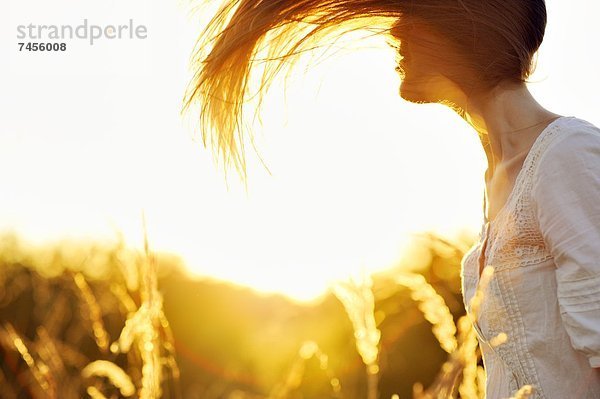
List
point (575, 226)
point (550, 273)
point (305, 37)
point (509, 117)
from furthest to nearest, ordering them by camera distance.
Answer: point (305, 37) → point (509, 117) → point (550, 273) → point (575, 226)

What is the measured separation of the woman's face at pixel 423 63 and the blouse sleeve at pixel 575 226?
38 centimetres

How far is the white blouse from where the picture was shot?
172cm

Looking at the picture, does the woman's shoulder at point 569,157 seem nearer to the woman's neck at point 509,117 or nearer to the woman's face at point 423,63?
the woman's neck at point 509,117

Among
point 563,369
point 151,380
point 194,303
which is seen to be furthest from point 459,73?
point 194,303

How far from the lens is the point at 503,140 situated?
6.86 feet

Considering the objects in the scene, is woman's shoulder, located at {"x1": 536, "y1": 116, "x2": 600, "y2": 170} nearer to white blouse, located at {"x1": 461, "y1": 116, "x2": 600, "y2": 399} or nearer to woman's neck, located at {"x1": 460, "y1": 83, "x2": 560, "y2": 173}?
white blouse, located at {"x1": 461, "y1": 116, "x2": 600, "y2": 399}

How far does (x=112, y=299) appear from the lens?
3.63 metres

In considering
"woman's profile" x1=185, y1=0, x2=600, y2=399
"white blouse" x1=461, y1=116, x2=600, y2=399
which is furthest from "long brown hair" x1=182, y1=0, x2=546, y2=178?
"white blouse" x1=461, y1=116, x2=600, y2=399

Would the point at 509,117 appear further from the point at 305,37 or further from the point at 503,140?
the point at 305,37

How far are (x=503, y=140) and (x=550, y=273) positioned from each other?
379mm

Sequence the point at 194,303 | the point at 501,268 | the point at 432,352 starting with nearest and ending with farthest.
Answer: the point at 501,268, the point at 432,352, the point at 194,303

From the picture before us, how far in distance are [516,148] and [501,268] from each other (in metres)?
0.30

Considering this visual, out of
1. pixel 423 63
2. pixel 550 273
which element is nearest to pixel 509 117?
pixel 423 63

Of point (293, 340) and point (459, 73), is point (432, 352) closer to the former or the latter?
point (293, 340)
